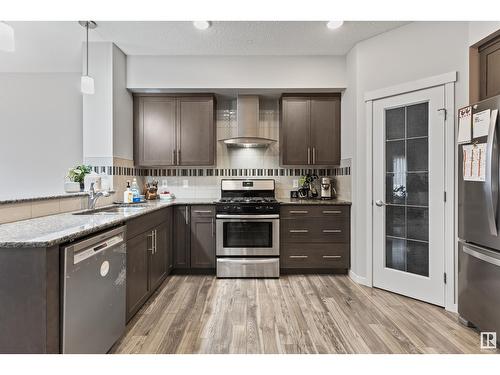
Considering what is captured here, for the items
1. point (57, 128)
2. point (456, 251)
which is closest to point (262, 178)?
point (456, 251)

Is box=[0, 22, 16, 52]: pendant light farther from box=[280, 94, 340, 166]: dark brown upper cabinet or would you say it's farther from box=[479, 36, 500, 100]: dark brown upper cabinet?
box=[479, 36, 500, 100]: dark brown upper cabinet

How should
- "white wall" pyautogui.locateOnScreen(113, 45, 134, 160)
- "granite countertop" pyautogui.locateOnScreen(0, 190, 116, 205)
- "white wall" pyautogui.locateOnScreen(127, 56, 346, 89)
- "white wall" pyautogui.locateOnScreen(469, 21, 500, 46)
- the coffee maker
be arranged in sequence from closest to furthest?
"granite countertop" pyautogui.locateOnScreen(0, 190, 116, 205) < "white wall" pyautogui.locateOnScreen(469, 21, 500, 46) < "white wall" pyautogui.locateOnScreen(113, 45, 134, 160) < "white wall" pyautogui.locateOnScreen(127, 56, 346, 89) < the coffee maker

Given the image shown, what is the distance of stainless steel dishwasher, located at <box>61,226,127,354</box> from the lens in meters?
1.41

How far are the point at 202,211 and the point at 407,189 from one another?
2.25 meters

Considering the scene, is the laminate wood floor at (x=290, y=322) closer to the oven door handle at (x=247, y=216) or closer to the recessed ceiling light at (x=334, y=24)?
the oven door handle at (x=247, y=216)

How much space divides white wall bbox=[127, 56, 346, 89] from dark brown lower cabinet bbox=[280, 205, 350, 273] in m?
1.58

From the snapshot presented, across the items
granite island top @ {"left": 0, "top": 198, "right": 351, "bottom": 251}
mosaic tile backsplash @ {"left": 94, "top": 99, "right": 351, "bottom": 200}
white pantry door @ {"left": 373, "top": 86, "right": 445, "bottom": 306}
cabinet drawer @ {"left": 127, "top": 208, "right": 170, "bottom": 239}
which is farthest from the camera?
mosaic tile backsplash @ {"left": 94, "top": 99, "right": 351, "bottom": 200}

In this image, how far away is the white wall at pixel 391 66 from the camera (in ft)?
8.23

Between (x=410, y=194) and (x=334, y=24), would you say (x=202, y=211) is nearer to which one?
(x=410, y=194)

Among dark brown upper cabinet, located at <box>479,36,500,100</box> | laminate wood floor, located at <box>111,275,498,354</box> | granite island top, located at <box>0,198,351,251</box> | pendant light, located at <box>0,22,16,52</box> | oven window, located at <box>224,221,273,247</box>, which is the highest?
dark brown upper cabinet, located at <box>479,36,500,100</box>

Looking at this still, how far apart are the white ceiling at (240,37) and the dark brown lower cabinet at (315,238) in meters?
1.88

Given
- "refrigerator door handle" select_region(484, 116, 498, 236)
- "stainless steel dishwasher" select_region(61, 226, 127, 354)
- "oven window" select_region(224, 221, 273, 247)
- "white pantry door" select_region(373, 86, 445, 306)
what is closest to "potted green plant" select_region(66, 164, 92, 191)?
"stainless steel dishwasher" select_region(61, 226, 127, 354)

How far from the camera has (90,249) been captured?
1.58 meters
